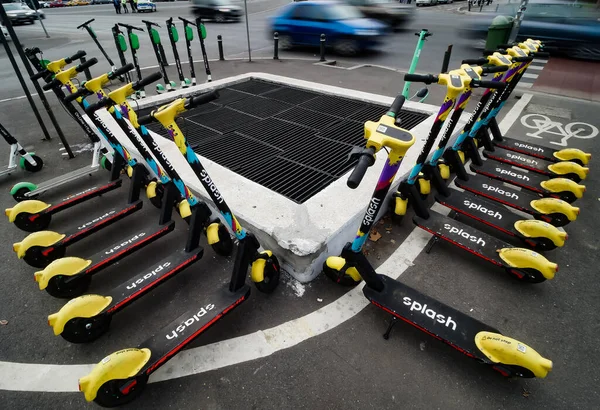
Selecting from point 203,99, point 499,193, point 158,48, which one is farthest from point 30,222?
point 158,48

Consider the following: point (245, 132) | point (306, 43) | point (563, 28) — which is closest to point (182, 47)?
point (306, 43)

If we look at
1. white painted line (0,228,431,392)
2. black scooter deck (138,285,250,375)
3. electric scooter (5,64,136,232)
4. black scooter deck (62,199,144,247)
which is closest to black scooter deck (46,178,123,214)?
electric scooter (5,64,136,232)

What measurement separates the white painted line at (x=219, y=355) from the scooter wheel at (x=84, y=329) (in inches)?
8.3

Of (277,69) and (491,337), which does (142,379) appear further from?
(277,69)

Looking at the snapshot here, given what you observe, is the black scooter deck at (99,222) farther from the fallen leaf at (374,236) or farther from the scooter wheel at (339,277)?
the fallen leaf at (374,236)

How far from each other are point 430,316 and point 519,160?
12.2 feet

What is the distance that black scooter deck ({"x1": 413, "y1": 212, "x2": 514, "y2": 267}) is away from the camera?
3.26 metres

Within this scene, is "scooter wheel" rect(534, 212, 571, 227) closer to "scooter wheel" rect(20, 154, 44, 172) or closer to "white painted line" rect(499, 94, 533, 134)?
"white painted line" rect(499, 94, 533, 134)

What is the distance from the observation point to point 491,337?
7.84 feet

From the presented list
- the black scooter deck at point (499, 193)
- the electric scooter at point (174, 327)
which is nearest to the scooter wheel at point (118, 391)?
the electric scooter at point (174, 327)

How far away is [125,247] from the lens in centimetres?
331

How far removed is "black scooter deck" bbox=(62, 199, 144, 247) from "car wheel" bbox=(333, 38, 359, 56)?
34.4 ft

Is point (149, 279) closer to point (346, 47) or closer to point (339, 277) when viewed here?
point (339, 277)

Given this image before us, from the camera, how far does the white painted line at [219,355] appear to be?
2.42m
